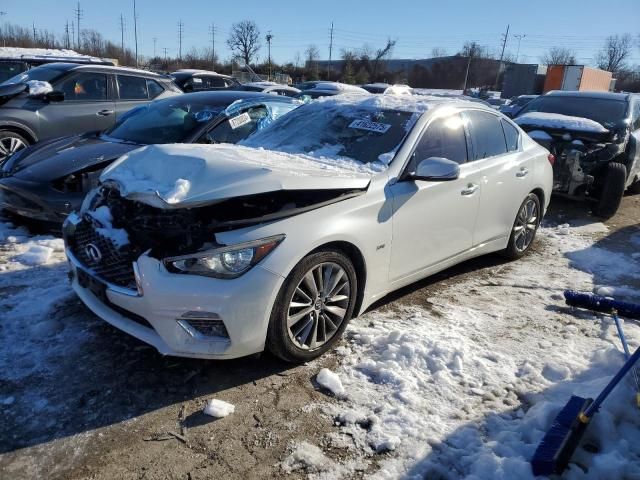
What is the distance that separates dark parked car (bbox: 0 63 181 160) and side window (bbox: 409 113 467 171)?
15.9 feet

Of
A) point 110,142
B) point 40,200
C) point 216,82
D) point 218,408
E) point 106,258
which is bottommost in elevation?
point 218,408

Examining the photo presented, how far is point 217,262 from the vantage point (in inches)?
104

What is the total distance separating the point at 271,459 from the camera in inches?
93.3

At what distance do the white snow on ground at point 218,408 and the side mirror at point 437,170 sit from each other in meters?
1.95

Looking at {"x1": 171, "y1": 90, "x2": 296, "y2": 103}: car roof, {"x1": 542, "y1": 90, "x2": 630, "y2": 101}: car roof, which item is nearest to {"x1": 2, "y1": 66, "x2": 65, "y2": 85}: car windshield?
{"x1": 171, "y1": 90, "x2": 296, "y2": 103}: car roof

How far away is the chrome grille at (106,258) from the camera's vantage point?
281 cm

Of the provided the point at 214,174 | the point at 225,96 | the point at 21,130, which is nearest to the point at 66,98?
the point at 21,130

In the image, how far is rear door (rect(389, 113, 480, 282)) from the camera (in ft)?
11.5

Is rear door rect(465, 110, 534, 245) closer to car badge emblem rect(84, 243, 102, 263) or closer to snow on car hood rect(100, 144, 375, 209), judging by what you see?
snow on car hood rect(100, 144, 375, 209)

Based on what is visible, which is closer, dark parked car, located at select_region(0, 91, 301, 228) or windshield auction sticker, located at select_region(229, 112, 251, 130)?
dark parked car, located at select_region(0, 91, 301, 228)

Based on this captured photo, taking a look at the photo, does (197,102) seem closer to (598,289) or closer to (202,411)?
(202,411)

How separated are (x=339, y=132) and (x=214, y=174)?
1.31m

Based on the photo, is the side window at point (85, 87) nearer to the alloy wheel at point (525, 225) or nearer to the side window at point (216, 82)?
the alloy wheel at point (525, 225)

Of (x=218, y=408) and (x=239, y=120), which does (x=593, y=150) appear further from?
(x=218, y=408)
